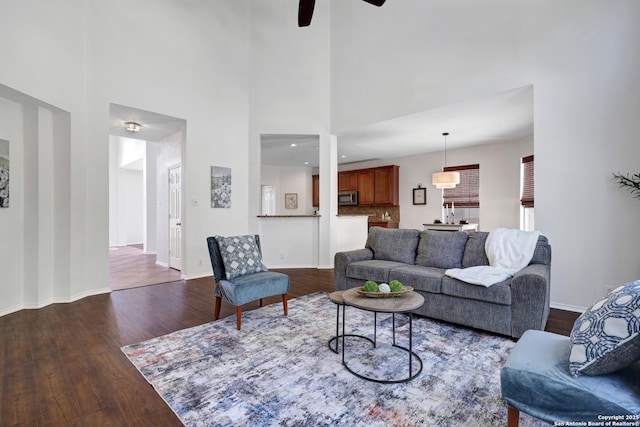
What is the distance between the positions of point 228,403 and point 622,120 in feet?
14.1

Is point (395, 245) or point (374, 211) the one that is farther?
point (374, 211)

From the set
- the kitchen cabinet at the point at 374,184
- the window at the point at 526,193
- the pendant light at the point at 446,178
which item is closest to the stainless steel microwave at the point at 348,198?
the kitchen cabinet at the point at 374,184

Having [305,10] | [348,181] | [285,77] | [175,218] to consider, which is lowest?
[175,218]

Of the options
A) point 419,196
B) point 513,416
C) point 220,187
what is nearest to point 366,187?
point 419,196

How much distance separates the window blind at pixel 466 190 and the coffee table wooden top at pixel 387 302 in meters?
5.81

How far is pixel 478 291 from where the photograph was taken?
271 cm

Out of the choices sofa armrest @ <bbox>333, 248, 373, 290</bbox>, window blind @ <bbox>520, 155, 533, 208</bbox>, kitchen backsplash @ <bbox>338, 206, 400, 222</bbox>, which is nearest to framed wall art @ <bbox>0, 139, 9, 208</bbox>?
sofa armrest @ <bbox>333, 248, 373, 290</bbox>

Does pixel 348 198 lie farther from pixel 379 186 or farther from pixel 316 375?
pixel 316 375

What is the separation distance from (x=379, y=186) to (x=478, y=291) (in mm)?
6121

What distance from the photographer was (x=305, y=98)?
5750 millimetres

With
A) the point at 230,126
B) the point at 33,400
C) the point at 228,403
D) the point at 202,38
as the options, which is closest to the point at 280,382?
the point at 228,403

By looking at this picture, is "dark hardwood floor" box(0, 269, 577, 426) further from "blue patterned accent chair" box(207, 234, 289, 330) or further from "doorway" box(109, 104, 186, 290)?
"doorway" box(109, 104, 186, 290)

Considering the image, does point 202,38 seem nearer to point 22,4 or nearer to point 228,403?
point 22,4

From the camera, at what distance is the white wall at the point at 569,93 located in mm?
3096
